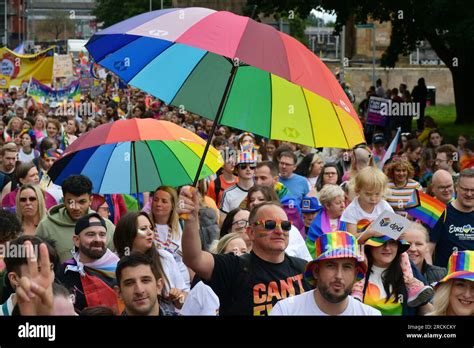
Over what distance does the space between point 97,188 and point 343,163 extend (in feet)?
19.9

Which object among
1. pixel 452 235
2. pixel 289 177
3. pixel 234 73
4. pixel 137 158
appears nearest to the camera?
pixel 234 73

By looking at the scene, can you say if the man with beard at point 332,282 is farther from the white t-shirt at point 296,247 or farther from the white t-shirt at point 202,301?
the white t-shirt at point 296,247

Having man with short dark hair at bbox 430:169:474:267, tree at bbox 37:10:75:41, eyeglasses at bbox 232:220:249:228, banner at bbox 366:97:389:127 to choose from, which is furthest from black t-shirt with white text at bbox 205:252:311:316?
tree at bbox 37:10:75:41

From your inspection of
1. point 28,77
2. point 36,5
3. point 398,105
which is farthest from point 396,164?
point 36,5

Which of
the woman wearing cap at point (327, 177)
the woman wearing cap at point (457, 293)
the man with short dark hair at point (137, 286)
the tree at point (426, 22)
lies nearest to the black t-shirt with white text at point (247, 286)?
the man with short dark hair at point (137, 286)

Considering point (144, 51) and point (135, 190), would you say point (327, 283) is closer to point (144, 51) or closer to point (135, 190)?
point (144, 51)

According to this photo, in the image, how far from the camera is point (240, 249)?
765 centimetres

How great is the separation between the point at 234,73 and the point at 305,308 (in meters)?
1.81

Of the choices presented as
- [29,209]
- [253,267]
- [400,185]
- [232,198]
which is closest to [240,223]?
[29,209]

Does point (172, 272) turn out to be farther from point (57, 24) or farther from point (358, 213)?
point (57, 24)

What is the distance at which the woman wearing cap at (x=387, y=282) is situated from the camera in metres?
7.05

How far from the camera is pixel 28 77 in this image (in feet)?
107

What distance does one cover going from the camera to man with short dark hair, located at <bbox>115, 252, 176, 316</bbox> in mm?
6270

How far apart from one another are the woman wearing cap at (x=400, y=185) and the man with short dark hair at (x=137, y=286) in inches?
194
